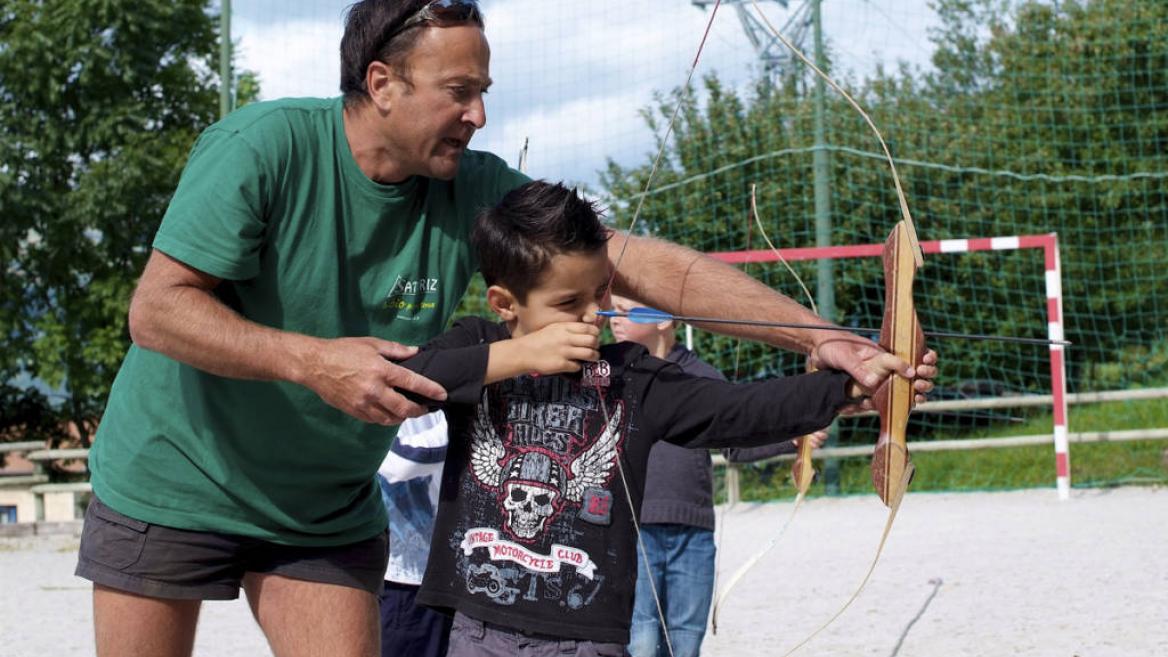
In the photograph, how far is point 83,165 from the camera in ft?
74.9

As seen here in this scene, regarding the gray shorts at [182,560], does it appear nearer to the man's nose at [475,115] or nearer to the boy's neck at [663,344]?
the man's nose at [475,115]

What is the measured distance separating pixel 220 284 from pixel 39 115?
2160 centimetres

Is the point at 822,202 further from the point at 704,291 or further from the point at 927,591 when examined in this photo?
the point at 704,291

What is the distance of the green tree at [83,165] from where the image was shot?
21.5 metres

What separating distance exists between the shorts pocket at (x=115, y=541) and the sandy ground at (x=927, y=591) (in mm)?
3526

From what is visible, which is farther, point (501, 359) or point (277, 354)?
point (501, 359)

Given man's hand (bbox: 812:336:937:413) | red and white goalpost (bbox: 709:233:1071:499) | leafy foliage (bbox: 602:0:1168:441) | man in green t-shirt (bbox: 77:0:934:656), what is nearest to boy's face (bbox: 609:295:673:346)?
man in green t-shirt (bbox: 77:0:934:656)

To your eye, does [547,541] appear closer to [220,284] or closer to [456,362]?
[456,362]

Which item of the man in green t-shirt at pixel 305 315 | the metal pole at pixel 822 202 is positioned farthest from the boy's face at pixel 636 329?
the metal pole at pixel 822 202

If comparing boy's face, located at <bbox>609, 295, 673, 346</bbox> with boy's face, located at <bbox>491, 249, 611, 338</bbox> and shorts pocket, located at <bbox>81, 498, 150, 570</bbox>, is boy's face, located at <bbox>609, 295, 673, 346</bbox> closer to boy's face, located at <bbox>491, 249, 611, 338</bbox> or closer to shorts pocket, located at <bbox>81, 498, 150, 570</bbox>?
boy's face, located at <bbox>491, 249, 611, 338</bbox>

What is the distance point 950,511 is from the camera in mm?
10297

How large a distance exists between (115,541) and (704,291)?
1212 mm

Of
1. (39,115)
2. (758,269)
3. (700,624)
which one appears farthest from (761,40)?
(39,115)

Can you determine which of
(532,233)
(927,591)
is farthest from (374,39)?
(927,591)
